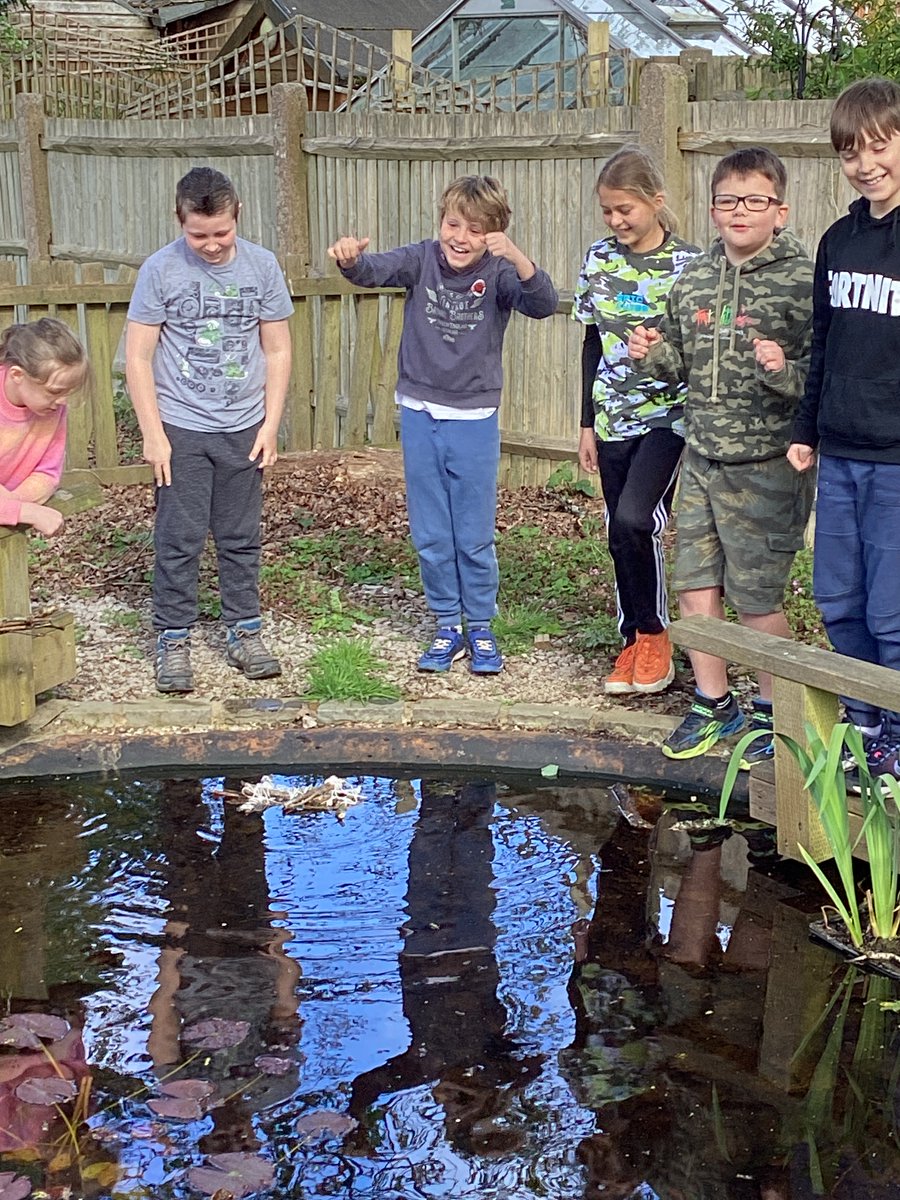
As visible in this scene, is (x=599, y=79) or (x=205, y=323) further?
(x=599, y=79)

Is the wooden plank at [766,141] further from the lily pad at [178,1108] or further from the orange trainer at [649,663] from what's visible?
the lily pad at [178,1108]

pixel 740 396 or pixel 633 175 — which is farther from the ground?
pixel 633 175

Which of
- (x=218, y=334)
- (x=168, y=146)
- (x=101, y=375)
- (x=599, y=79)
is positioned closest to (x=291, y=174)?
(x=101, y=375)

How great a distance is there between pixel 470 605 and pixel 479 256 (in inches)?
49.4

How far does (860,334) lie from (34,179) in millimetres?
10354

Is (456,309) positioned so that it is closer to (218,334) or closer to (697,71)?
(218,334)

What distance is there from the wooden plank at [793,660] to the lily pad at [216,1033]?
5.50ft

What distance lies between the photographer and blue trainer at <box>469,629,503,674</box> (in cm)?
565

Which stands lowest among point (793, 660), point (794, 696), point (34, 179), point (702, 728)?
point (702, 728)

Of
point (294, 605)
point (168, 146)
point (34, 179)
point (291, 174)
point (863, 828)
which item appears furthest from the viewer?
point (34, 179)

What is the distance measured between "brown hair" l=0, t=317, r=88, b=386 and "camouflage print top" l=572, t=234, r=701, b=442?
66.0 inches

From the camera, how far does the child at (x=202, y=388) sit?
17.2 ft

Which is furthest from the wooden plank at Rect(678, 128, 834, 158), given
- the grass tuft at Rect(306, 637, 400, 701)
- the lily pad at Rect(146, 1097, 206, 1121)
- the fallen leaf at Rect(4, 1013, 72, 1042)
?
the lily pad at Rect(146, 1097, 206, 1121)

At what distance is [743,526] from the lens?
15.4 ft
